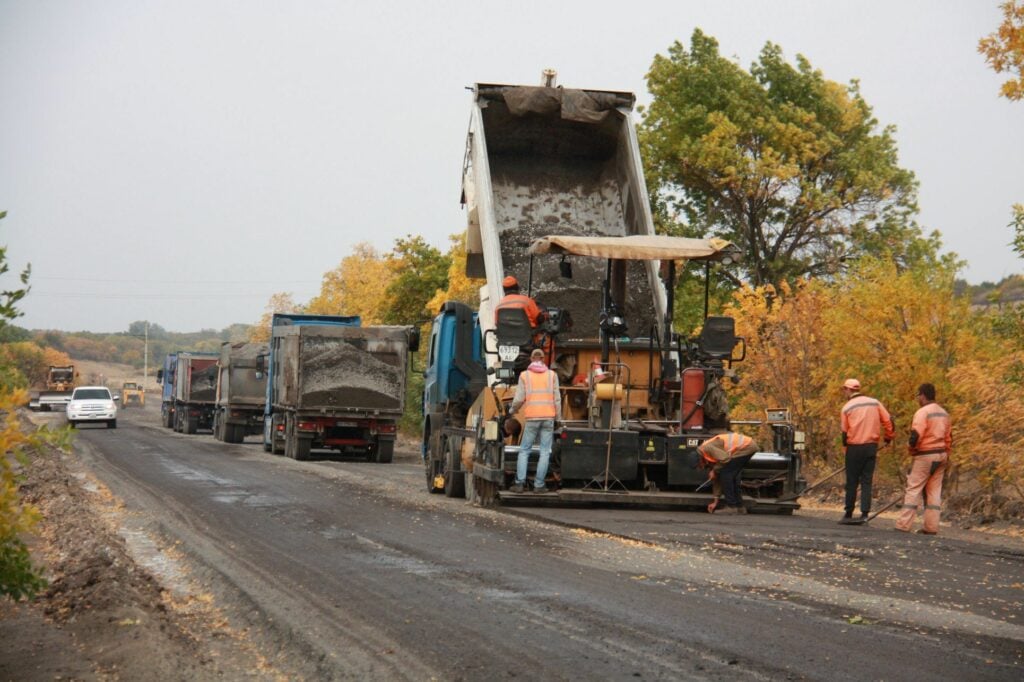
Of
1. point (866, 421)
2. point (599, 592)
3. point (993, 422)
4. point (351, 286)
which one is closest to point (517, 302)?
point (866, 421)

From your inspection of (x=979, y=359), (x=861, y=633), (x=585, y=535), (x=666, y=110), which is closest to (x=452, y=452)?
(x=585, y=535)

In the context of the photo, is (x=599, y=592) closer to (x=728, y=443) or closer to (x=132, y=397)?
(x=728, y=443)

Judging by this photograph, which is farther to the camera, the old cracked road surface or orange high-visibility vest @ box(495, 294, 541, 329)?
orange high-visibility vest @ box(495, 294, 541, 329)

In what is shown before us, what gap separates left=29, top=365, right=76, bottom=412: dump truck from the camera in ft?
244

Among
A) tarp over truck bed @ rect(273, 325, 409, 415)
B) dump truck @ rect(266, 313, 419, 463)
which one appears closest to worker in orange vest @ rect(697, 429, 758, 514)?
dump truck @ rect(266, 313, 419, 463)

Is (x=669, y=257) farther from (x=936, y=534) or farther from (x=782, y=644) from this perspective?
(x=782, y=644)

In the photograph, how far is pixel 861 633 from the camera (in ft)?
24.0

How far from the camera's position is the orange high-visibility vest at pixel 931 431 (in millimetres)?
13969

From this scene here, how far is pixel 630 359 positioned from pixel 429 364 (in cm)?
490

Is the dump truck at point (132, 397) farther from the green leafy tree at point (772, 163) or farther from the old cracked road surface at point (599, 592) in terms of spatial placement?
the old cracked road surface at point (599, 592)

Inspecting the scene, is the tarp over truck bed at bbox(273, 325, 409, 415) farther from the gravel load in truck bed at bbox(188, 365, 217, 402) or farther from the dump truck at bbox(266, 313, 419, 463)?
the gravel load in truck bed at bbox(188, 365, 217, 402)

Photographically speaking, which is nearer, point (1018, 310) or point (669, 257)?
point (669, 257)

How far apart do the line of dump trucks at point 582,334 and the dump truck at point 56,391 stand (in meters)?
60.0

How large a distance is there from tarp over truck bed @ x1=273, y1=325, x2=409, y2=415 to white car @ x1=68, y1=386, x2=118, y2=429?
2074cm
